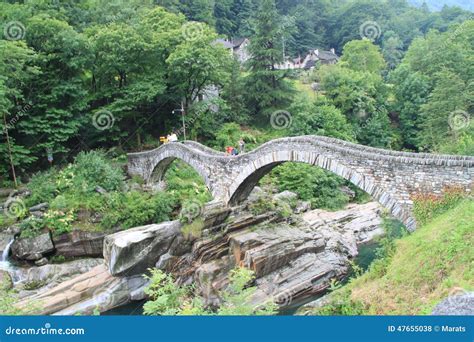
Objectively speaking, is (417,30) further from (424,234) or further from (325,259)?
(424,234)

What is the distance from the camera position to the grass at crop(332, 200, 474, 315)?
8195 mm

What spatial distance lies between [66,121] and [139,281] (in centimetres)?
1237

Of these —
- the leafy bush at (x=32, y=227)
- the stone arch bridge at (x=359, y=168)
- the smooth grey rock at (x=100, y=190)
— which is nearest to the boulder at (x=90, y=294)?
the leafy bush at (x=32, y=227)

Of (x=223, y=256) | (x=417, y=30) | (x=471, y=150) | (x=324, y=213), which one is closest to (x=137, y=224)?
(x=223, y=256)

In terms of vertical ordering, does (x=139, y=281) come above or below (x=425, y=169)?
below

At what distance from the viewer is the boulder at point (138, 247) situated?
15969mm

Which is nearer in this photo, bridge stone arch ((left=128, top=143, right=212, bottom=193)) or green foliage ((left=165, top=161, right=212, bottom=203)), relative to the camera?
bridge stone arch ((left=128, top=143, right=212, bottom=193))

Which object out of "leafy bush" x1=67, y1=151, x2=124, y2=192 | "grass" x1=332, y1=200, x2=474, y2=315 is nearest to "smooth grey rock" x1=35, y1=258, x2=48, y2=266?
"leafy bush" x1=67, y1=151, x2=124, y2=192

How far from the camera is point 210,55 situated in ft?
86.8

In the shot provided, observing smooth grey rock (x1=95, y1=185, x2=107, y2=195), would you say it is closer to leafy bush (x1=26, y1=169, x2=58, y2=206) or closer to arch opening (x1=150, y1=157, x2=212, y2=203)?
leafy bush (x1=26, y1=169, x2=58, y2=206)

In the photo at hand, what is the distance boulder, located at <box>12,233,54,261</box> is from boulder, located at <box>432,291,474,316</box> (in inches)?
656

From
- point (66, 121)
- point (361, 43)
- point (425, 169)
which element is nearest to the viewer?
point (425, 169)

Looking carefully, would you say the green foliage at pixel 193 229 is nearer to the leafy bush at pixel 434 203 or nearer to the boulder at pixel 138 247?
the boulder at pixel 138 247

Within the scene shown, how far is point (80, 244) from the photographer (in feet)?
60.0
